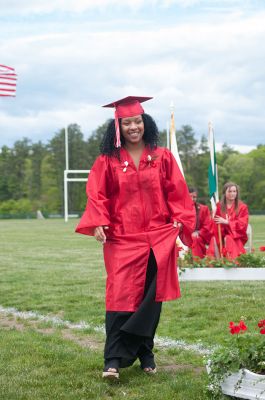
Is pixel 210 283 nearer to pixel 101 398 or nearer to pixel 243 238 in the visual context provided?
pixel 243 238

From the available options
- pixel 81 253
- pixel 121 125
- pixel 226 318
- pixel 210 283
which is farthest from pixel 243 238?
pixel 81 253

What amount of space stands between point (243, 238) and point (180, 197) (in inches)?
216

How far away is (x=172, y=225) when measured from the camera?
17.5 ft

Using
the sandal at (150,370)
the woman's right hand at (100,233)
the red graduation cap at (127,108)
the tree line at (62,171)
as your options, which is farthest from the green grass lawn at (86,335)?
the tree line at (62,171)

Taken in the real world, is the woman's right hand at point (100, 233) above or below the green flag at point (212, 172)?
below

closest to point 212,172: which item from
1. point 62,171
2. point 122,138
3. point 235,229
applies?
point 235,229

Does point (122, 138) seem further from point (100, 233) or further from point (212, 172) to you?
point (212, 172)

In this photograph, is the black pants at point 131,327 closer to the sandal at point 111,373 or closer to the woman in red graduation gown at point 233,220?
the sandal at point 111,373

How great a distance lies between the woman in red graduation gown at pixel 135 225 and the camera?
5160 mm

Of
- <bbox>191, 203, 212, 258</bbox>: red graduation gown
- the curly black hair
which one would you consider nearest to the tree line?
<bbox>191, 203, 212, 258</bbox>: red graduation gown

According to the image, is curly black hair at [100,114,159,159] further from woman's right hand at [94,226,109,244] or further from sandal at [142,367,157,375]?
sandal at [142,367,157,375]

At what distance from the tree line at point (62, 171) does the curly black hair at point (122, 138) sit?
7860 cm

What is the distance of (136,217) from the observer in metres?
5.28

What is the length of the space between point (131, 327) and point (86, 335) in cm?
207
